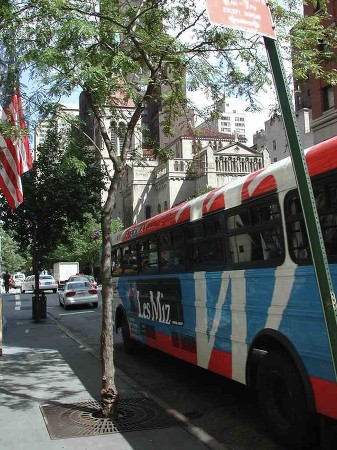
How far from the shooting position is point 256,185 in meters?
5.25

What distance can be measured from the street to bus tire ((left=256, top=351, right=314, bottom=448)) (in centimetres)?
31

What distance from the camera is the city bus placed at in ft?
14.0

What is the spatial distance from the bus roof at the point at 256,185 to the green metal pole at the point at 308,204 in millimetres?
1530

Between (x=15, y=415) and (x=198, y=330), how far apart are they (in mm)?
2565

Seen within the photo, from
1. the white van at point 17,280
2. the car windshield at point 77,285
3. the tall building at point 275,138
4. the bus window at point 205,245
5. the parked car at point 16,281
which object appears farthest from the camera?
the white van at point 17,280

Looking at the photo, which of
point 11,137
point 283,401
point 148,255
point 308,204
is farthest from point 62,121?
point 308,204

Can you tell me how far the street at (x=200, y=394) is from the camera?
17.5 ft

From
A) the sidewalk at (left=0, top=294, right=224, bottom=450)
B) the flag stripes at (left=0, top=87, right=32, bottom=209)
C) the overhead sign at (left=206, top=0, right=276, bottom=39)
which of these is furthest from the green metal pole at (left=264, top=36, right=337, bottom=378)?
the flag stripes at (left=0, top=87, right=32, bottom=209)

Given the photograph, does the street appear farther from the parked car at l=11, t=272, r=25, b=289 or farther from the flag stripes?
the parked car at l=11, t=272, r=25, b=289

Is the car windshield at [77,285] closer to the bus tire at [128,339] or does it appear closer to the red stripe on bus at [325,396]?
the bus tire at [128,339]

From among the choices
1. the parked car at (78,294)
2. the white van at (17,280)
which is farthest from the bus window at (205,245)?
the white van at (17,280)

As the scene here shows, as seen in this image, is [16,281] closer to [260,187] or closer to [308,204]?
[260,187]

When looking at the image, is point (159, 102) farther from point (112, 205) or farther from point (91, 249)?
point (91, 249)

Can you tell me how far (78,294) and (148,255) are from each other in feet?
55.4
